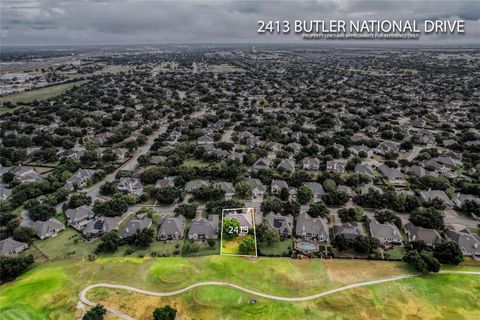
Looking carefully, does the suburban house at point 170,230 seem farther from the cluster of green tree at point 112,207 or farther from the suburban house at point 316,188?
the suburban house at point 316,188

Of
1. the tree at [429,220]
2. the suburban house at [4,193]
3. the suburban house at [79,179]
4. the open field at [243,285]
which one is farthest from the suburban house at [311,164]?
the suburban house at [4,193]

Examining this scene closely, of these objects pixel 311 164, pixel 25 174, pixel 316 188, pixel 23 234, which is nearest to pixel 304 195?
pixel 316 188

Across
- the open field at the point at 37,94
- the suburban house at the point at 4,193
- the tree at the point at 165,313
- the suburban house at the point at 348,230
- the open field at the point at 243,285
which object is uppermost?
the open field at the point at 37,94

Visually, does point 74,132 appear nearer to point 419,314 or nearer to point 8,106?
point 8,106

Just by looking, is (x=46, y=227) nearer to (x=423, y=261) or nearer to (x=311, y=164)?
(x=311, y=164)

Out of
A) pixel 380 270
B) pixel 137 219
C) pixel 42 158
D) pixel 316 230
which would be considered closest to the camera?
pixel 380 270

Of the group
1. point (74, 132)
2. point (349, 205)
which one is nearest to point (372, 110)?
point (349, 205)
